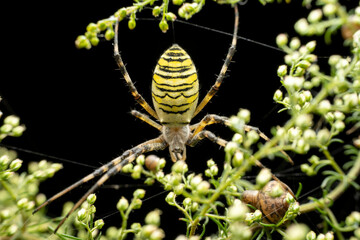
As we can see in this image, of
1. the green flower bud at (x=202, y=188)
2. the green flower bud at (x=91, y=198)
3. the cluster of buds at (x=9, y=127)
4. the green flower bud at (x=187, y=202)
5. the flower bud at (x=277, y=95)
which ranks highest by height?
the cluster of buds at (x=9, y=127)

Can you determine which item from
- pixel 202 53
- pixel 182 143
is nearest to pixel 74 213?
pixel 182 143

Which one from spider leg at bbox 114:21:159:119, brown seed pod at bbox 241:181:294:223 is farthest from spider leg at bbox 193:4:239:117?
brown seed pod at bbox 241:181:294:223

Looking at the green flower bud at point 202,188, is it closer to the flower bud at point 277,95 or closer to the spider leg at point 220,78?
the flower bud at point 277,95

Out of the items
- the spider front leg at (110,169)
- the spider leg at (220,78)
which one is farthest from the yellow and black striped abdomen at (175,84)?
the spider front leg at (110,169)

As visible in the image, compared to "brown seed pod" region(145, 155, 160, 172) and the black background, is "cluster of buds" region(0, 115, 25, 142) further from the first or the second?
the black background

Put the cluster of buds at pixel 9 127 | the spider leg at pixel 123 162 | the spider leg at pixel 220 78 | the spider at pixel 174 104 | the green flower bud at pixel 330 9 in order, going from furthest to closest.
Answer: the spider leg at pixel 220 78
the spider at pixel 174 104
the spider leg at pixel 123 162
the cluster of buds at pixel 9 127
the green flower bud at pixel 330 9

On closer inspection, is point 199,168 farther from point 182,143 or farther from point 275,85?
point 275,85

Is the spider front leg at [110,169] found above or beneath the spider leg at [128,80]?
beneath
